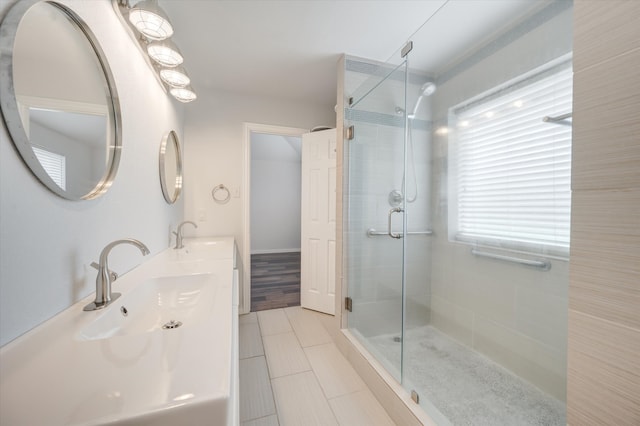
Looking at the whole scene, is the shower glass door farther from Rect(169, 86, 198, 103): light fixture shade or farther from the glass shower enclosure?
Rect(169, 86, 198, 103): light fixture shade

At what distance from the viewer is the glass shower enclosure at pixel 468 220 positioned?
1430 mm

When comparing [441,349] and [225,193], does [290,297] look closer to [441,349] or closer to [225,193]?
[225,193]

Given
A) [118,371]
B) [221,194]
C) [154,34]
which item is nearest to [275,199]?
[221,194]

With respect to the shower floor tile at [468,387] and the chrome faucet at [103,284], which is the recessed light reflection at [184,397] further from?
the shower floor tile at [468,387]

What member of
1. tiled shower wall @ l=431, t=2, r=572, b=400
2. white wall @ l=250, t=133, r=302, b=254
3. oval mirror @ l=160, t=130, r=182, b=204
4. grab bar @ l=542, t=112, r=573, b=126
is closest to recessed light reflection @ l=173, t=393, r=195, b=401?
oval mirror @ l=160, t=130, r=182, b=204

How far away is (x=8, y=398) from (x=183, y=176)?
2.36m

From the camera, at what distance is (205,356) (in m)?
0.55

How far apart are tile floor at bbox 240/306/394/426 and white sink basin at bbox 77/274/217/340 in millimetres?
802

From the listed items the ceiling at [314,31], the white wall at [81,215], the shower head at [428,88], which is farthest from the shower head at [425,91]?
the white wall at [81,215]

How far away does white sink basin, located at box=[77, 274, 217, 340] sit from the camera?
0.80 metres

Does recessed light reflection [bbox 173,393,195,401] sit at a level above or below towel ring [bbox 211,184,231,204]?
below

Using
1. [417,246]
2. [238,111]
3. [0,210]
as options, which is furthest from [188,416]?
[238,111]

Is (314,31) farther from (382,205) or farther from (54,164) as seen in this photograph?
(54,164)

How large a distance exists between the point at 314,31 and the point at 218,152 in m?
1.52
